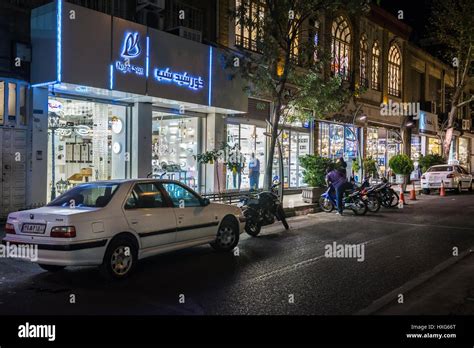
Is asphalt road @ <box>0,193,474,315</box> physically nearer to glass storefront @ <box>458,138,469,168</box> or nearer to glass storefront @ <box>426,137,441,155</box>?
glass storefront @ <box>426,137,441,155</box>

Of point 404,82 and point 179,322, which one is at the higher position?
point 404,82

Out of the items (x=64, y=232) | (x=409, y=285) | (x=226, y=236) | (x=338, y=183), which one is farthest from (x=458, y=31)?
(x=64, y=232)

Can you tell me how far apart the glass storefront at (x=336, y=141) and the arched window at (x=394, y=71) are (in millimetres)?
6422

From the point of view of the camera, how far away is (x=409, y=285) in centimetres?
698

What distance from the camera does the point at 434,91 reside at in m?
38.9

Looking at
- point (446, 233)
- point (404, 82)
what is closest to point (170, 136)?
point (446, 233)

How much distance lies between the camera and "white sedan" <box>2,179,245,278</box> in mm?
6941

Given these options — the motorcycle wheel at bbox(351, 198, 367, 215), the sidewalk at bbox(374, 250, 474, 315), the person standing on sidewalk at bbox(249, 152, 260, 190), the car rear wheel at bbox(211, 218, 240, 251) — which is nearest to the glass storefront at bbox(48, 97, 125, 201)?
the person standing on sidewalk at bbox(249, 152, 260, 190)

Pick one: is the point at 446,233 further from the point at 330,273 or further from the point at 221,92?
the point at 221,92

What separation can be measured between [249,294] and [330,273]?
6.01 ft

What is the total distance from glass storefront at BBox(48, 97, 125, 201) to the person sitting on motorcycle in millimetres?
6756

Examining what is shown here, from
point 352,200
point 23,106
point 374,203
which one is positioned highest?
point 23,106

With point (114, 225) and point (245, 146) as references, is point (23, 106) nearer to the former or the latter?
point (114, 225)

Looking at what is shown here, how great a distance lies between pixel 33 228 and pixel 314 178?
1245 centimetres
